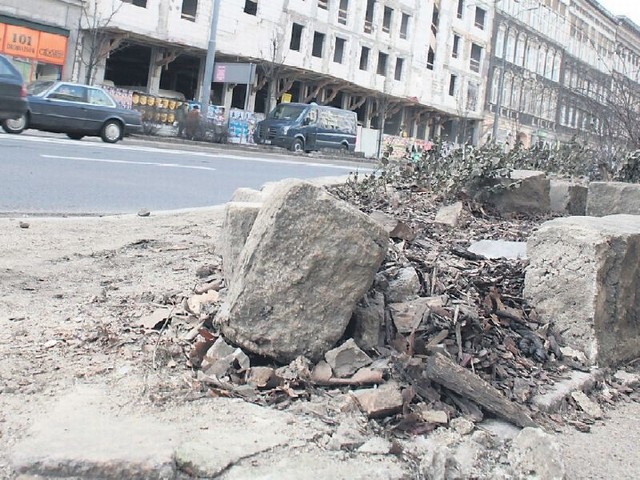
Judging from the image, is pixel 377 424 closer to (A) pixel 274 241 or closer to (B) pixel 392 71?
(A) pixel 274 241

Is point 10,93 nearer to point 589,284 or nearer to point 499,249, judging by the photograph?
point 499,249

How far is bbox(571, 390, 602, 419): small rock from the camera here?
3066 millimetres

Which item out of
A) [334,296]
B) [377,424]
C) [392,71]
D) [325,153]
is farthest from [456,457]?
[392,71]

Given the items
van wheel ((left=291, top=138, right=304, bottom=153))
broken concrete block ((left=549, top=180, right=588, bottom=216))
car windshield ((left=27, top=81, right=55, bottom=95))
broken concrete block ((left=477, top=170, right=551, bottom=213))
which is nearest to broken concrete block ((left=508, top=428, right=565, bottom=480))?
broken concrete block ((left=477, top=170, right=551, bottom=213))

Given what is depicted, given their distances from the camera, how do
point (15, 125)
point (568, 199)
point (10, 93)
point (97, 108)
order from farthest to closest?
point (97, 108), point (15, 125), point (10, 93), point (568, 199)

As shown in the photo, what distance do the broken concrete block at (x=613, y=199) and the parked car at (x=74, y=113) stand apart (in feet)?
46.1

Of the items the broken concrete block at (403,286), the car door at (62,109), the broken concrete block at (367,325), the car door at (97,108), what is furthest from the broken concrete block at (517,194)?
the car door at (97,108)

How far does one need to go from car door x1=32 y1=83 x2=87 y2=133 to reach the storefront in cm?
760

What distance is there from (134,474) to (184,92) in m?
35.2

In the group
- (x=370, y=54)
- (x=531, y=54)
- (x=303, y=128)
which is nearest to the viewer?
(x=303, y=128)

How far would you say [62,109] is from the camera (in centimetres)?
1788

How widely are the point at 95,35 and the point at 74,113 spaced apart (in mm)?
9639

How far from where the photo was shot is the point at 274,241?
276 cm

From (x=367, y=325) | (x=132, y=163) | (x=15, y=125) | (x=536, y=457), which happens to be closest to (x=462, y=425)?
(x=536, y=457)
